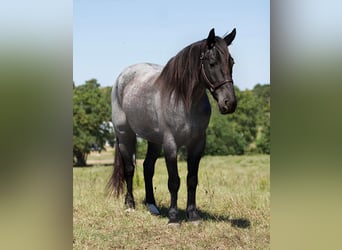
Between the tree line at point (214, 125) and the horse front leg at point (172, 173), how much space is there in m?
0.09

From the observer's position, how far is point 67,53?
119 inches

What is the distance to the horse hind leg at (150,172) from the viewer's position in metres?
3.45

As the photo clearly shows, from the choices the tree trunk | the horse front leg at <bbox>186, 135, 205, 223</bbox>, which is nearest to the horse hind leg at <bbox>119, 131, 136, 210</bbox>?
the tree trunk

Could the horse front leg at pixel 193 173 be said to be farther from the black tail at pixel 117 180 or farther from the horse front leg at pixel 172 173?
the black tail at pixel 117 180

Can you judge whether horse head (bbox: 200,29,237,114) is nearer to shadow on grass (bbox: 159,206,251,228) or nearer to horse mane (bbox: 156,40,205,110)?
horse mane (bbox: 156,40,205,110)

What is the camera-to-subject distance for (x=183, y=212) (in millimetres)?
3309

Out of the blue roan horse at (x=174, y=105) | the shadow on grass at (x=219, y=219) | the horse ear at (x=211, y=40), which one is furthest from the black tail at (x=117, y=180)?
the horse ear at (x=211, y=40)

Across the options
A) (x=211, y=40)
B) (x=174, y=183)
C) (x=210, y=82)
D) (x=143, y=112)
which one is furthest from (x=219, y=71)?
(x=174, y=183)

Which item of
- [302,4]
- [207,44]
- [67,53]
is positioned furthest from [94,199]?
[302,4]

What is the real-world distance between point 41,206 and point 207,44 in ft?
4.70

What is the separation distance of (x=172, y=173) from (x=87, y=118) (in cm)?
77

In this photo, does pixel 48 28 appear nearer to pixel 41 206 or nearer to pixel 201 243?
pixel 41 206

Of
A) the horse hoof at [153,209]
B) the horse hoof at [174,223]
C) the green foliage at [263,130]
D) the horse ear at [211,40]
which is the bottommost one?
the horse hoof at [174,223]

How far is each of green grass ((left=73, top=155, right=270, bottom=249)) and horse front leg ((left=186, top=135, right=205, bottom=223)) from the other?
46mm
